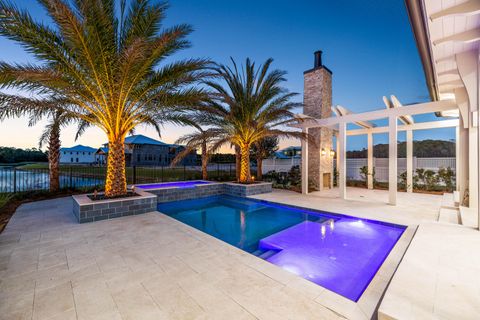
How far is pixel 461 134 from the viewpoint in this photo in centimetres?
704

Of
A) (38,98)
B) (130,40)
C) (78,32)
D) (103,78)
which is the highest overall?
(130,40)

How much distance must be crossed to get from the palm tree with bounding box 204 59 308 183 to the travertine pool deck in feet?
19.4

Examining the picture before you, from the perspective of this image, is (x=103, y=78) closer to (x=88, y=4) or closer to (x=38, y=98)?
(x=88, y=4)

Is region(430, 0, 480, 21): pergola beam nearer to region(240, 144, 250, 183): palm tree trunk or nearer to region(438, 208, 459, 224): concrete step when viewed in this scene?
region(438, 208, 459, 224): concrete step

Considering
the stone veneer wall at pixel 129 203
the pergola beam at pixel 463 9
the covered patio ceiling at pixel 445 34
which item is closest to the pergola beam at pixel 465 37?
the covered patio ceiling at pixel 445 34

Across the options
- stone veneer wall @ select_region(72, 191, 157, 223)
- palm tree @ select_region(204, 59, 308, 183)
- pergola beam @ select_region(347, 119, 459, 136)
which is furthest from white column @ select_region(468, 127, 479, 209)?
stone veneer wall @ select_region(72, 191, 157, 223)

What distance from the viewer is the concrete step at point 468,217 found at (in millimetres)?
4503

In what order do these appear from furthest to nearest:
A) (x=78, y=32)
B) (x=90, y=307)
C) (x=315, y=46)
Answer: (x=315, y=46) → (x=78, y=32) → (x=90, y=307)

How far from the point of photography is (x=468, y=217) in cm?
495

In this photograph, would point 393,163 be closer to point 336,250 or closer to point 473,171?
point 473,171

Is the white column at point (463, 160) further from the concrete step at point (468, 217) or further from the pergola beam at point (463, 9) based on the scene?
the pergola beam at point (463, 9)

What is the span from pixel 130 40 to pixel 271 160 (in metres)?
13.4

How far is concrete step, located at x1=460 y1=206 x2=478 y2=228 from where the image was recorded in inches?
177

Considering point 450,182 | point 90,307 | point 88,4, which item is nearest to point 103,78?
point 88,4
